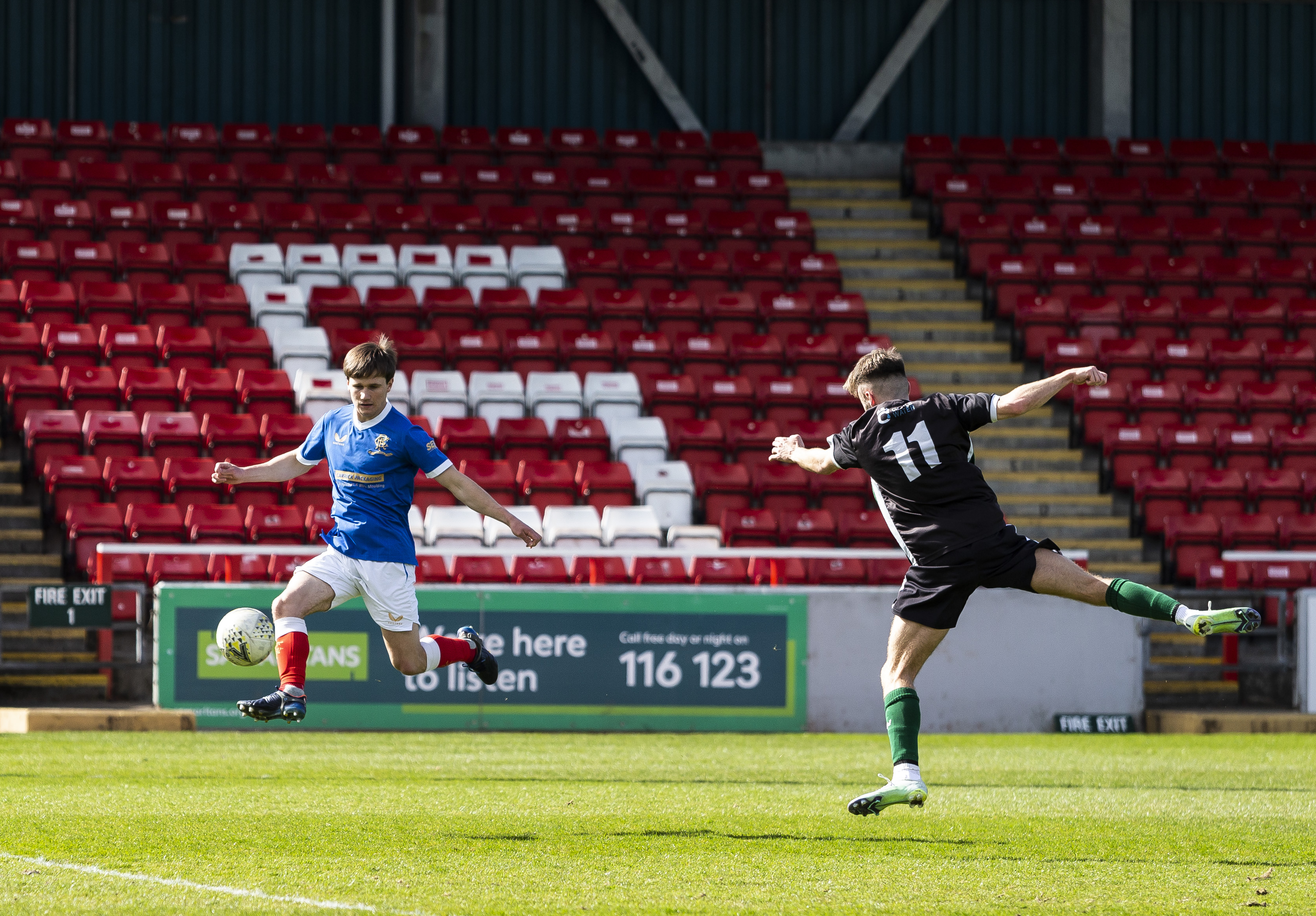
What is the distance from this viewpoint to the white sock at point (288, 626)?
7582 mm

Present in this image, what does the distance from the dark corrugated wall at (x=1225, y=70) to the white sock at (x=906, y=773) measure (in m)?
22.0

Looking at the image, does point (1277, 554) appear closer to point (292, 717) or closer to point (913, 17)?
point (292, 717)

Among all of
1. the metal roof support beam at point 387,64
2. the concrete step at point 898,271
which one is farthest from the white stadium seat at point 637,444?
the metal roof support beam at point 387,64

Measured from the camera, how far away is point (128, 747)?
1159 centimetres

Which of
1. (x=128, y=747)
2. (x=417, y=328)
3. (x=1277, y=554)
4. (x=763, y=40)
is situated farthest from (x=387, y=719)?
(x=763, y=40)

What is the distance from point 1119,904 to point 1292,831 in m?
2.48

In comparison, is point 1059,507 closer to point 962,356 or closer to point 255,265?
point 962,356

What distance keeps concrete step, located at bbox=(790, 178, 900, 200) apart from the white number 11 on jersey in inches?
695

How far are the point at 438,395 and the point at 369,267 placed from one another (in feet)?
10.4

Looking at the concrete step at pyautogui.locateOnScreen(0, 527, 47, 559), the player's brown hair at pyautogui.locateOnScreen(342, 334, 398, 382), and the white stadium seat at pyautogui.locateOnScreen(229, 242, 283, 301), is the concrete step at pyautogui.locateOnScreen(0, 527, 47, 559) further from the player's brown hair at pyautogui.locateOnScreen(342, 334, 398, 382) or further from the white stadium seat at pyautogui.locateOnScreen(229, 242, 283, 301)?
the player's brown hair at pyautogui.locateOnScreen(342, 334, 398, 382)

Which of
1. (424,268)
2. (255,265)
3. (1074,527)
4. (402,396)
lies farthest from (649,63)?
(1074,527)

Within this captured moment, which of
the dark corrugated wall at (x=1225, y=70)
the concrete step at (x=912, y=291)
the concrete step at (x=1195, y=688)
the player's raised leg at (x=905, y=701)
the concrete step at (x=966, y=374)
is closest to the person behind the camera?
the player's raised leg at (x=905, y=701)

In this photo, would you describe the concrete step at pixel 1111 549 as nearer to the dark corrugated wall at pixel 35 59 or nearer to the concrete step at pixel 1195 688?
the concrete step at pixel 1195 688

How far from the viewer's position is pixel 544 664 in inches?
542
